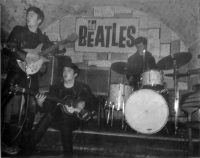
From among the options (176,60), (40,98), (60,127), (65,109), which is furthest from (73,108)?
(176,60)

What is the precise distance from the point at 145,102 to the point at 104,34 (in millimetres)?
1187

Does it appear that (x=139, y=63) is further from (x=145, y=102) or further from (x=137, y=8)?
(x=137, y=8)

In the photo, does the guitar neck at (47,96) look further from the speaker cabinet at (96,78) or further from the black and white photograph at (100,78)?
the speaker cabinet at (96,78)

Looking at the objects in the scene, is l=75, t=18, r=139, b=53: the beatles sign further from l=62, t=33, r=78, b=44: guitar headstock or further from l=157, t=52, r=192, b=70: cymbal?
l=157, t=52, r=192, b=70: cymbal

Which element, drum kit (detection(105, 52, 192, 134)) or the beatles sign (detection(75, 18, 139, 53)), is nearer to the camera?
drum kit (detection(105, 52, 192, 134))

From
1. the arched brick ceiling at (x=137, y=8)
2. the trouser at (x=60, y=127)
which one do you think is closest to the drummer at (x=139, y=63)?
the arched brick ceiling at (x=137, y=8)

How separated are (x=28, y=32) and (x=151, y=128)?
90.0 inches

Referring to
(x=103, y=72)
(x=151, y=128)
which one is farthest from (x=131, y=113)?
(x=103, y=72)

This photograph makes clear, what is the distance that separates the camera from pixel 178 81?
4.92 m

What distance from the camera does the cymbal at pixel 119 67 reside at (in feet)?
16.2

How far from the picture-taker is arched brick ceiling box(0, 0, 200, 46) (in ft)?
16.5

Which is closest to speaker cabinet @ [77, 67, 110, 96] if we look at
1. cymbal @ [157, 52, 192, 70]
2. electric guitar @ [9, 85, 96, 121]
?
electric guitar @ [9, 85, 96, 121]

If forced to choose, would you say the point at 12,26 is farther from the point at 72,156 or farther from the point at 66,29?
the point at 72,156

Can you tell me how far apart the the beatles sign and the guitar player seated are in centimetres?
62
